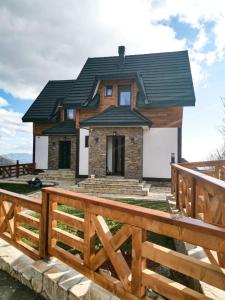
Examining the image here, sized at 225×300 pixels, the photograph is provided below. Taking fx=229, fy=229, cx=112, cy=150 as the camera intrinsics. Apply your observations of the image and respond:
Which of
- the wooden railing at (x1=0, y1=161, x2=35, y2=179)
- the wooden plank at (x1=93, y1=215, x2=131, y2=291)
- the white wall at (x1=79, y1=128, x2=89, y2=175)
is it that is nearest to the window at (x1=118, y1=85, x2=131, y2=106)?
the white wall at (x1=79, y1=128, x2=89, y2=175)

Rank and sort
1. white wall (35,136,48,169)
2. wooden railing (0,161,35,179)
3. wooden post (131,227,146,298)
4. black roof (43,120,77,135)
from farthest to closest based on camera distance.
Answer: white wall (35,136,48,169)
black roof (43,120,77,135)
wooden railing (0,161,35,179)
wooden post (131,227,146,298)

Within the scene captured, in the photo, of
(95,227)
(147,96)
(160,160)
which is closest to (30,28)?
(147,96)

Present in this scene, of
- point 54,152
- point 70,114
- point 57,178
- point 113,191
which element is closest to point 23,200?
point 113,191

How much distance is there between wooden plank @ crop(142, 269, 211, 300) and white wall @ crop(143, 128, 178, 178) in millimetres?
12064

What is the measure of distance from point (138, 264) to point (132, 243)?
191mm

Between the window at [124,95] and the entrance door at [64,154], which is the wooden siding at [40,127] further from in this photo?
the window at [124,95]

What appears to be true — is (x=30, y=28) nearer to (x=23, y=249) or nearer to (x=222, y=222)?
(x=23, y=249)

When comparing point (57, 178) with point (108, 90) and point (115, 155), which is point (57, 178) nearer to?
point (115, 155)

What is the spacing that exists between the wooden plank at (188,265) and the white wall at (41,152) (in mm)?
17503

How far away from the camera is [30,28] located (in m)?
10.3

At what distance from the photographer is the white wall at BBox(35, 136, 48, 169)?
18.6 m

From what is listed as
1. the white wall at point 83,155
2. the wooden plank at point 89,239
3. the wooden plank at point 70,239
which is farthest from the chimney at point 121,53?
the wooden plank at point 89,239

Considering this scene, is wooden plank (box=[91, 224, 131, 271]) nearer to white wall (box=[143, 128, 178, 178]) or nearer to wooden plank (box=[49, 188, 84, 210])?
wooden plank (box=[49, 188, 84, 210])

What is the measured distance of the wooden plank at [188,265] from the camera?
1675 millimetres
